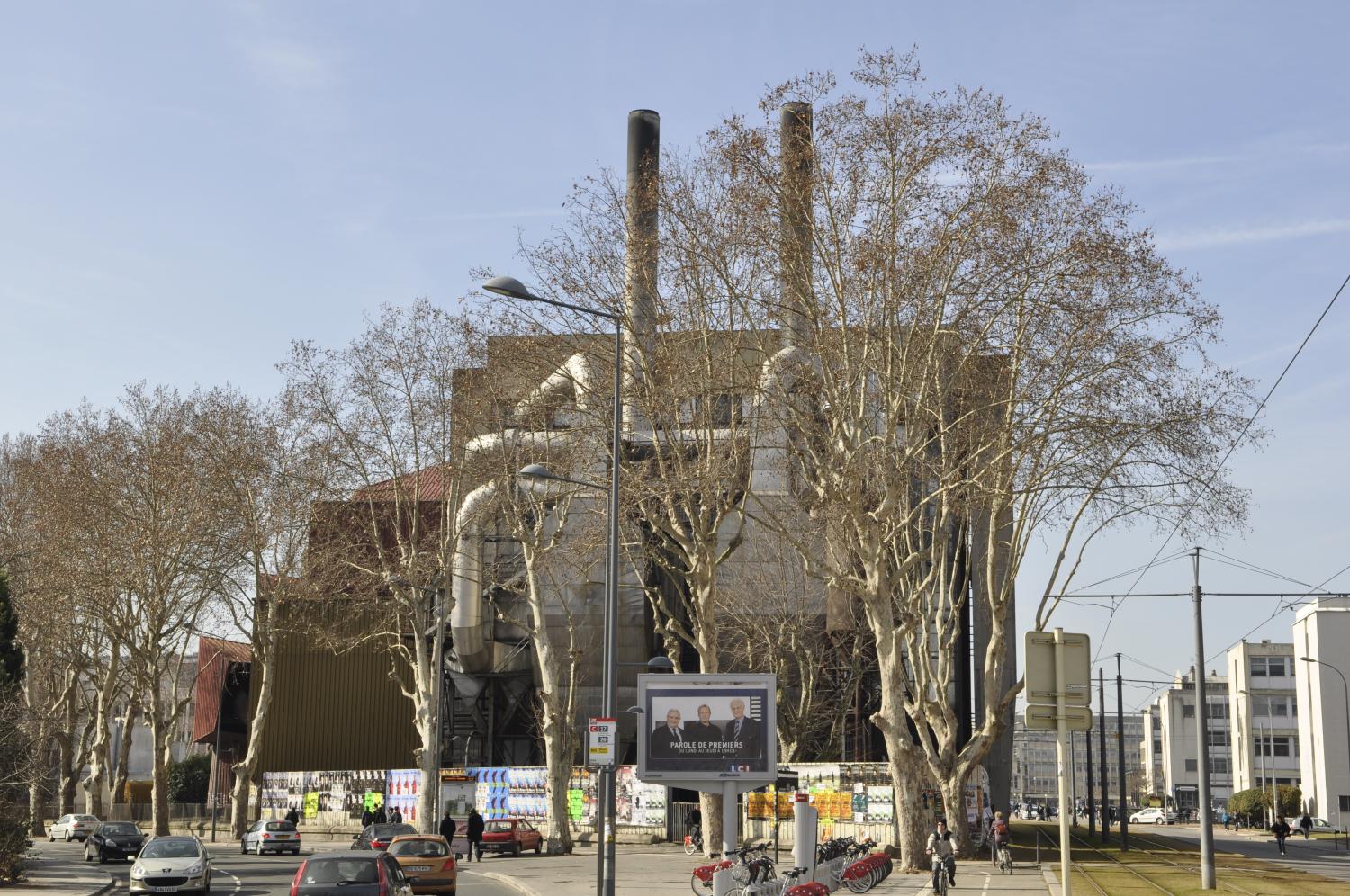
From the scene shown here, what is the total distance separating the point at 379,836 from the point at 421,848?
966 cm

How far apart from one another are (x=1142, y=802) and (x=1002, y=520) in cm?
12975

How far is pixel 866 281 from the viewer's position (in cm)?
2938

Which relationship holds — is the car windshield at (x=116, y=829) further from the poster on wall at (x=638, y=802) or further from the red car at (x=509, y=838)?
the poster on wall at (x=638, y=802)

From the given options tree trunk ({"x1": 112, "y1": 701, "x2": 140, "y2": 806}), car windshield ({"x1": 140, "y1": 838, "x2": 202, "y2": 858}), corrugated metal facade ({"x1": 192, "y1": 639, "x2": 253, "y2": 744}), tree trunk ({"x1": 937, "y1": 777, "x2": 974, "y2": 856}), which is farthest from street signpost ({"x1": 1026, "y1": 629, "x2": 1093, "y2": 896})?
corrugated metal facade ({"x1": 192, "y1": 639, "x2": 253, "y2": 744})

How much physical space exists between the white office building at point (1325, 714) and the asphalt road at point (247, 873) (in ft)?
235

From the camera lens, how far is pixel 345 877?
60.2ft

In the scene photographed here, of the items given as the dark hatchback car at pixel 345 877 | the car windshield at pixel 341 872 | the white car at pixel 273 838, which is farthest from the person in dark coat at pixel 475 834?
the car windshield at pixel 341 872

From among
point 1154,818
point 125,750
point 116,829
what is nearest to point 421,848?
point 116,829

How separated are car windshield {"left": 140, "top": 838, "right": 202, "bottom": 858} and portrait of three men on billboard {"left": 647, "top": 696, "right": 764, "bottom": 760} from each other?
10.7m

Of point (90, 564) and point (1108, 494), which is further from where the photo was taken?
point (90, 564)

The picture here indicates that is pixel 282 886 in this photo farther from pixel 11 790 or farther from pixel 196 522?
pixel 196 522

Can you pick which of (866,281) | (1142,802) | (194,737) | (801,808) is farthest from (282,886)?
(1142,802)

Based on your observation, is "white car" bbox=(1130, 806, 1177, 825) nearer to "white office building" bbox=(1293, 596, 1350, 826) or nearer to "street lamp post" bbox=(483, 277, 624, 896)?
"white office building" bbox=(1293, 596, 1350, 826)

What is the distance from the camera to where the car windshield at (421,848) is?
26672 mm
